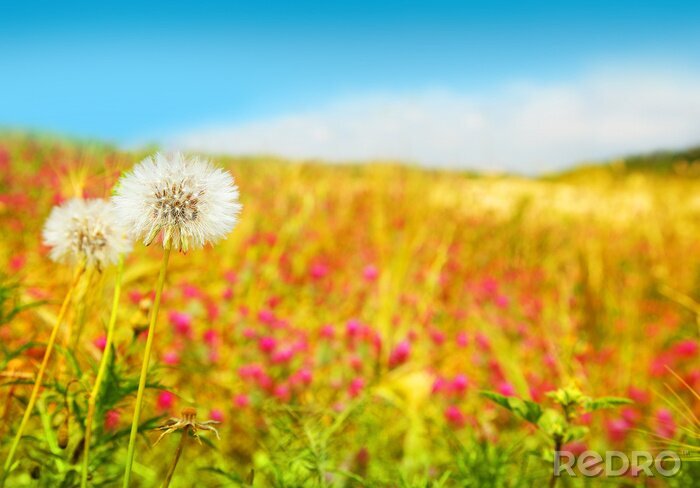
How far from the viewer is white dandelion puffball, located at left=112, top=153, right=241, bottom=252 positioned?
35.0 inches

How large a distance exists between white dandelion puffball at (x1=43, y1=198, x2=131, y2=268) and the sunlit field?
0.13 meters

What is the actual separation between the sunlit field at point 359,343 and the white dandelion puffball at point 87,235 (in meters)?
0.13

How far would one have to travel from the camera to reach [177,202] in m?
0.91

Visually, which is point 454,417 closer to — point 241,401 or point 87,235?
point 241,401

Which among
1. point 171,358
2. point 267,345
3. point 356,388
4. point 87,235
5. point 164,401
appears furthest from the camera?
point 267,345

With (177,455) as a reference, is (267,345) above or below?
below

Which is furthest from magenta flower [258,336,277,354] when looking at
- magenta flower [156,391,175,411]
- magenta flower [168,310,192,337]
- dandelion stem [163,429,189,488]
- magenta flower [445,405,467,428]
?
dandelion stem [163,429,189,488]

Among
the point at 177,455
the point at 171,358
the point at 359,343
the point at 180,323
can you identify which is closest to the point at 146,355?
the point at 177,455

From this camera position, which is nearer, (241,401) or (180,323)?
(241,401)

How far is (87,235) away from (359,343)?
7.82 feet

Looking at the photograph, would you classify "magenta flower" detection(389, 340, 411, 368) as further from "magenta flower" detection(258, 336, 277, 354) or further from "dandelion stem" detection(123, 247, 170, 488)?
"dandelion stem" detection(123, 247, 170, 488)

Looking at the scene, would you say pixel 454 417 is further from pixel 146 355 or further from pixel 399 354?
pixel 146 355

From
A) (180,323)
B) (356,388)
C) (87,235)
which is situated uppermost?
(87,235)

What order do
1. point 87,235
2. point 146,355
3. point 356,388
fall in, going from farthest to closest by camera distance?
point 356,388, point 87,235, point 146,355
